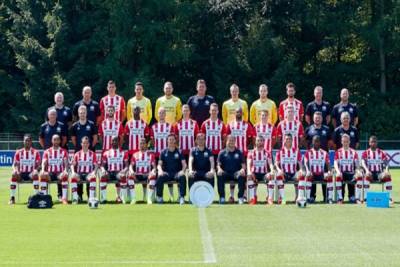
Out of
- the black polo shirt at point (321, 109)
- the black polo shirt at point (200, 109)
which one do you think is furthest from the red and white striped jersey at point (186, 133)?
the black polo shirt at point (321, 109)

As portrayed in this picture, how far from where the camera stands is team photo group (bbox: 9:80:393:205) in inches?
805

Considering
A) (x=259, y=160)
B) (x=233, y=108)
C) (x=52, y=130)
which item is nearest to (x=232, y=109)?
(x=233, y=108)

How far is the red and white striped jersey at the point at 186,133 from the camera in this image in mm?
21094

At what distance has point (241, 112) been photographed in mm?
20734

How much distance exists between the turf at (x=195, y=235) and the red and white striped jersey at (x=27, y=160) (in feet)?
4.14

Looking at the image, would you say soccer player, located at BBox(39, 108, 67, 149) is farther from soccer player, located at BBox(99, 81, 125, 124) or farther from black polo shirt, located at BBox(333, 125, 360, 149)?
black polo shirt, located at BBox(333, 125, 360, 149)

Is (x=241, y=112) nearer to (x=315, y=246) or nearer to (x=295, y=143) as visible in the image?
(x=295, y=143)

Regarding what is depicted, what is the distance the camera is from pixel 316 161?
67.8 ft

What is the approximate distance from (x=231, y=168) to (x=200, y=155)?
2.10 ft

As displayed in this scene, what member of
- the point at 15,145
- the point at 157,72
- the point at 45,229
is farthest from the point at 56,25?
the point at 45,229

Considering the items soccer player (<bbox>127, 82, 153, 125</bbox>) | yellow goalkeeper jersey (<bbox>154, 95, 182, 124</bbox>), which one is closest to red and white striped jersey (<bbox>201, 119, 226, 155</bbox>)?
yellow goalkeeper jersey (<bbox>154, 95, 182, 124</bbox>)

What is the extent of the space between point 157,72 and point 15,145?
11.5 m

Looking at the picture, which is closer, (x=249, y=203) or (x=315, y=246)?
(x=315, y=246)

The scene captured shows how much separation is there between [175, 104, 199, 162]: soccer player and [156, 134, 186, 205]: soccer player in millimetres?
557
